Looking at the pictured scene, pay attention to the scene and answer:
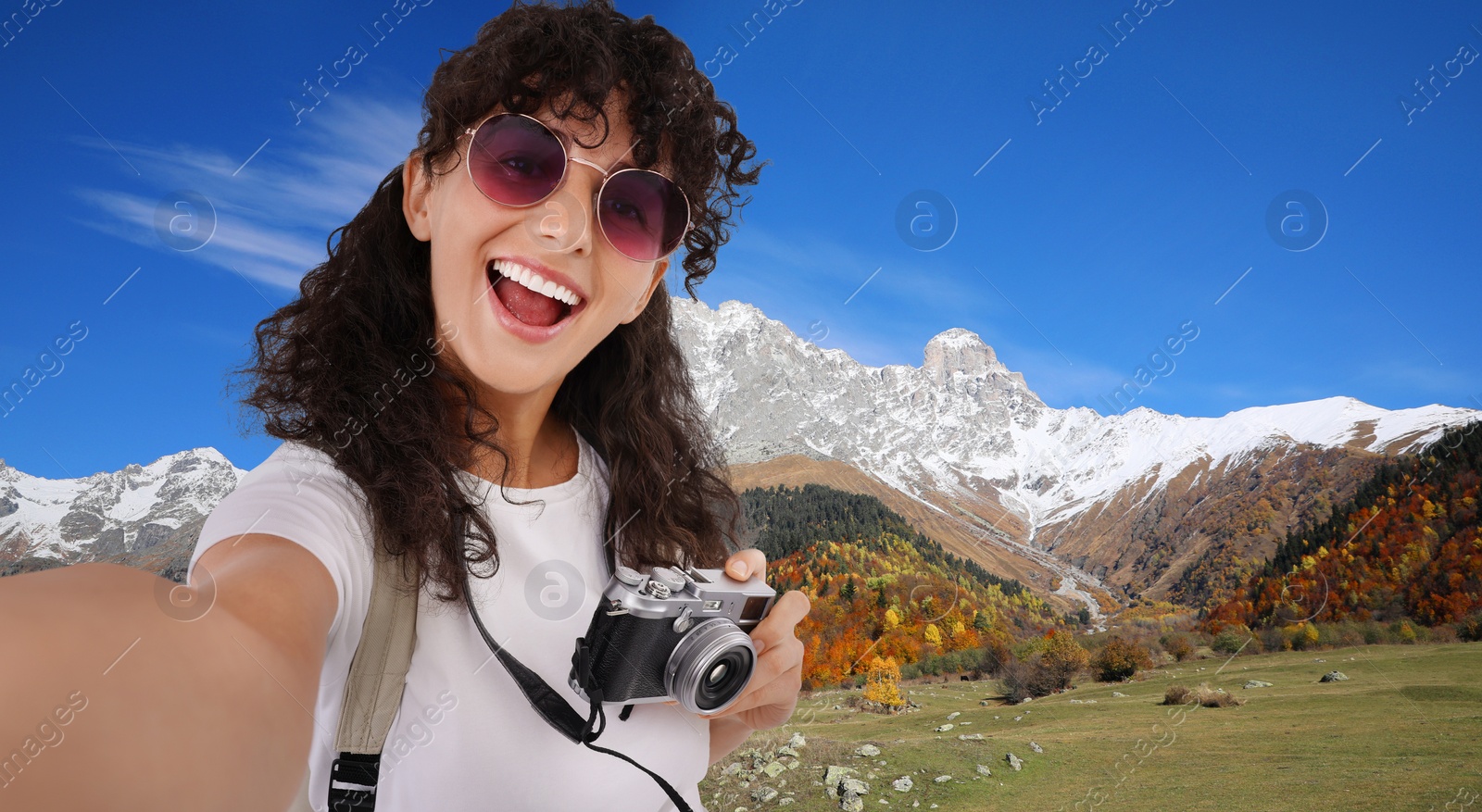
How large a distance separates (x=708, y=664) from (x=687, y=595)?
14 centimetres

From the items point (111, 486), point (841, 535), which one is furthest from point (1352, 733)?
point (111, 486)

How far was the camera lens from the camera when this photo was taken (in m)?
1.51

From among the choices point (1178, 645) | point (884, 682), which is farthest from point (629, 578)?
point (1178, 645)

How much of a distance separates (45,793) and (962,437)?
5059cm

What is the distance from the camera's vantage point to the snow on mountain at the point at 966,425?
2452 cm

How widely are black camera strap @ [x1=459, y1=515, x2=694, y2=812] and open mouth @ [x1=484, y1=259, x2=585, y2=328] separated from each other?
430 millimetres

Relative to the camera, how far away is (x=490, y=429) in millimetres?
1503

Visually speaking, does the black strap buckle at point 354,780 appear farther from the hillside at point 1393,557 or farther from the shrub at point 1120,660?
the hillside at point 1393,557

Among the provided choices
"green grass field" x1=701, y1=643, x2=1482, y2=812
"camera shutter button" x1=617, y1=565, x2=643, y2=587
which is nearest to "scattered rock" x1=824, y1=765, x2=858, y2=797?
"green grass field" x1=701, y1=643, x2=1482, y2=812

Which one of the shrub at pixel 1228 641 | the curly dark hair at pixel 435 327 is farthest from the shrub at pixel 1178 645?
the curly dark hair at pixel 435 327

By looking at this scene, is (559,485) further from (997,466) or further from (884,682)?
(997,466)

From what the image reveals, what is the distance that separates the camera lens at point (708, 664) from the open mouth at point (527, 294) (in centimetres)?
70

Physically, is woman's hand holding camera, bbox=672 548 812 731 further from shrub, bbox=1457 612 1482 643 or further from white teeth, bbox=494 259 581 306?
shrub, bbox=1457 612 1482 643

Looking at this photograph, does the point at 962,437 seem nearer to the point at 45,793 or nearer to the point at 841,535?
the point at 841,535
